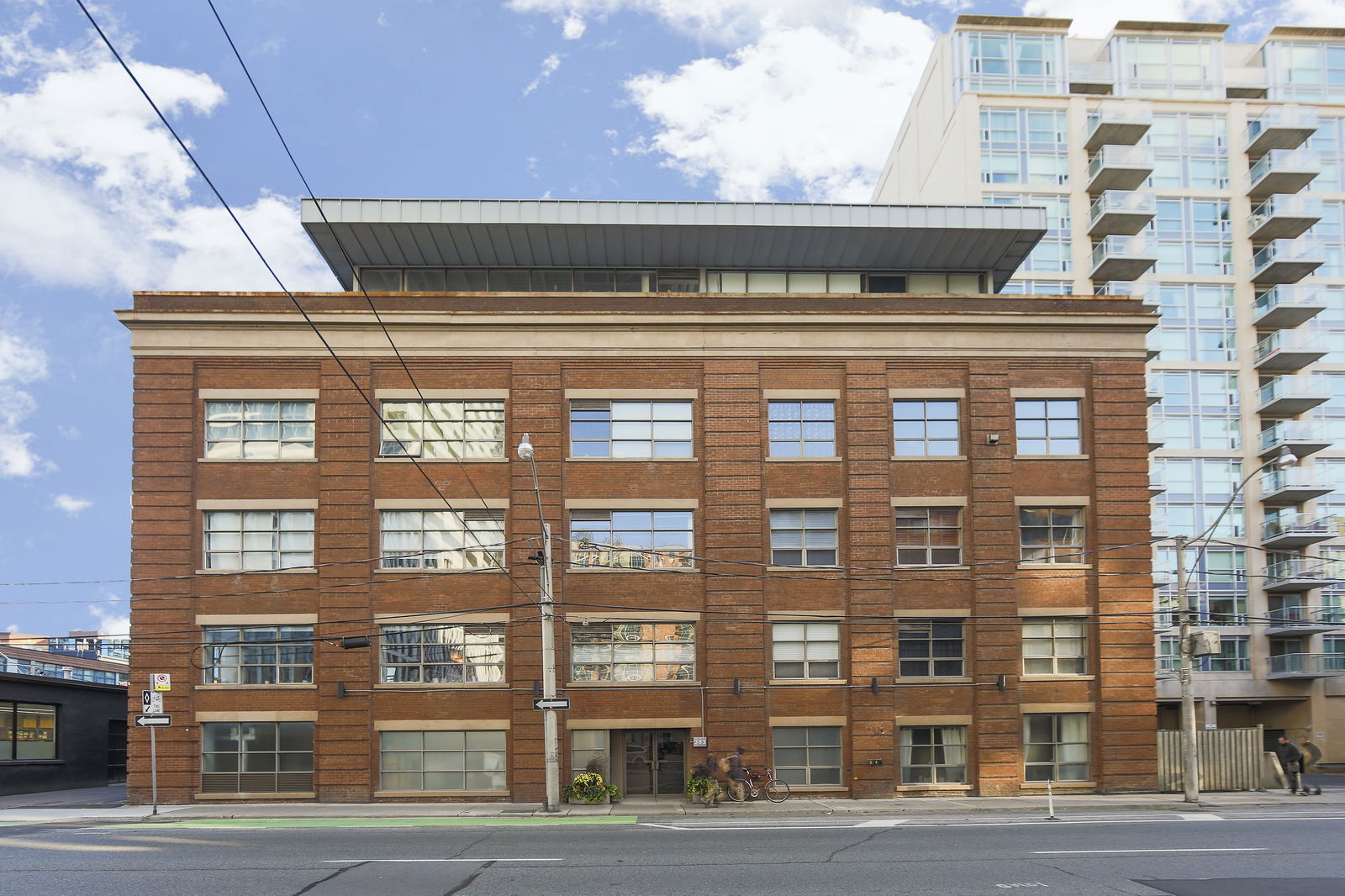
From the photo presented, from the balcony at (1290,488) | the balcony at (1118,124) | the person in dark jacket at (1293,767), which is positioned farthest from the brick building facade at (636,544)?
the balcony at (1290,488)

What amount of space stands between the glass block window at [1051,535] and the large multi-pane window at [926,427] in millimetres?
2834

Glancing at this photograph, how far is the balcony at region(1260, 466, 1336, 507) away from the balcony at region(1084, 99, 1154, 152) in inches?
736

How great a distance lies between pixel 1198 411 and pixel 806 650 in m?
36.8

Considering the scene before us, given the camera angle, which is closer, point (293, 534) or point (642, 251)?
point (293, 534)

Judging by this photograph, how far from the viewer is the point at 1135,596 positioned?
103 ft

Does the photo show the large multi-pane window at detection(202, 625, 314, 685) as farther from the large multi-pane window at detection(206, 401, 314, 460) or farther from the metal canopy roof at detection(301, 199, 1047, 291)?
the metal canopy roof at detection(301, 199, 1047, 291)

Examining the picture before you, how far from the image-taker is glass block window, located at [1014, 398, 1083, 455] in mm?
31906

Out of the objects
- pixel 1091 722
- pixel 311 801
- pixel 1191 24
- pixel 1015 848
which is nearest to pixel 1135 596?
pixel 1091 722

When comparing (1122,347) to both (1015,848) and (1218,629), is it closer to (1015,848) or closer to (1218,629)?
(1015,848)

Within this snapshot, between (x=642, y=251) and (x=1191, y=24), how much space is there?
43555 mm

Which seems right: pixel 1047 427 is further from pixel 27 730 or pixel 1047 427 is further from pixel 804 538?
pixel 27 730

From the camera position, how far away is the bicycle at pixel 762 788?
2917cm

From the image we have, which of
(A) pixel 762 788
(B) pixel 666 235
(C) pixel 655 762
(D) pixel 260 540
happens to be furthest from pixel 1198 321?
(D) pixel 260 540

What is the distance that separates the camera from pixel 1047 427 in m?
32.0
